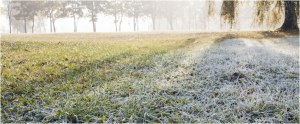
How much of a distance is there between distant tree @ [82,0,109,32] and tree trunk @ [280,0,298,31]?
125 feet

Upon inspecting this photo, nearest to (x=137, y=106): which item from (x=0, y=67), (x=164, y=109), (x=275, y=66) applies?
(x=164, y=109)

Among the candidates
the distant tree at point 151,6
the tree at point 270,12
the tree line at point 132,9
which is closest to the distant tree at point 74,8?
the tree line at point 132,9

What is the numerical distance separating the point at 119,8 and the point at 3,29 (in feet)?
287

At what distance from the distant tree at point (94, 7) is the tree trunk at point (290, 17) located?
38.1 metres

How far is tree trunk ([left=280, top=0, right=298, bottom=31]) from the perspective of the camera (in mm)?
14234

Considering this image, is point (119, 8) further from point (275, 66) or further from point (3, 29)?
point (3, 29)

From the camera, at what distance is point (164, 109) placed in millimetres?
3191

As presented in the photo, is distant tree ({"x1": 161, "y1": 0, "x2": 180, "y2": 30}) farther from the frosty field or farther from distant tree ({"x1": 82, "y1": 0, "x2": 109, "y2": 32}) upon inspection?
the frosty field

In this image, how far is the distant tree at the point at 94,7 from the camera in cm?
4047

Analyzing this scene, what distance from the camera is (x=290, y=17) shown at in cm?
1508

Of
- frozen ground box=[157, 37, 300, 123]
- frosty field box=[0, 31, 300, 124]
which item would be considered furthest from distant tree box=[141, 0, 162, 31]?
frozen ground box=[157, 37, 300, 123]

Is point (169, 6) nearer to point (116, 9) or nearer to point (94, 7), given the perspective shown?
point (116, 9)

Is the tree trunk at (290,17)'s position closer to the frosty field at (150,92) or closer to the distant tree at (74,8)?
the frosty field at (150,92)

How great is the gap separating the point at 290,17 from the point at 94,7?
131 ft
